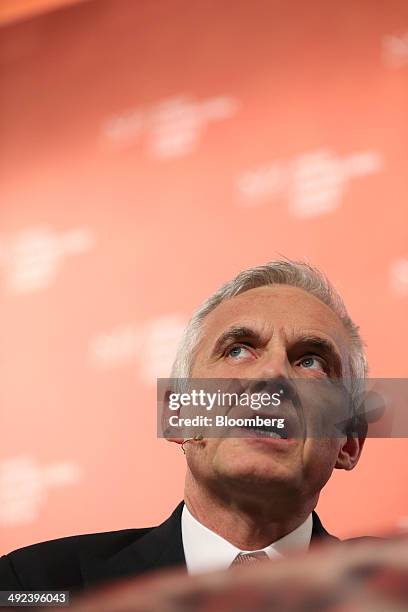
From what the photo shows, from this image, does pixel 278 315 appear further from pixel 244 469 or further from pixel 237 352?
pixel 244 469

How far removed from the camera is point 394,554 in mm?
120

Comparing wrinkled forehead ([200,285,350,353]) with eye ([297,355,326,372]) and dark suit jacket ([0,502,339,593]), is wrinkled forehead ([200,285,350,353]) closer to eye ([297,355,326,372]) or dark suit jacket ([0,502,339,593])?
eye ([297,355,326,372])

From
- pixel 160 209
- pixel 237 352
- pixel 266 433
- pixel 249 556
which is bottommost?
pixel 249 556

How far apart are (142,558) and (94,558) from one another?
0.16 feet

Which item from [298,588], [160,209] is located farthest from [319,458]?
[160,209]

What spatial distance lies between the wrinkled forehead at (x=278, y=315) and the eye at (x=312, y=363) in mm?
26

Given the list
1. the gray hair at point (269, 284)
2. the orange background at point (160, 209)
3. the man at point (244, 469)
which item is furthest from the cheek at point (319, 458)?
the orange background at point (160, 209)

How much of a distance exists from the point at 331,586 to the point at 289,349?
81cm

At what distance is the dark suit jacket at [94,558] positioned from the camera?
33.7 inches

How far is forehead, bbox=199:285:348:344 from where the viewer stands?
948 millimetres

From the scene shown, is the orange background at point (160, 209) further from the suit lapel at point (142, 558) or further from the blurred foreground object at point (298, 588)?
the blurred foreground object at point (298, 588)

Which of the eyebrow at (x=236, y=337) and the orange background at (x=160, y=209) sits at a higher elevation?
the orange background at (x=160, y=209)

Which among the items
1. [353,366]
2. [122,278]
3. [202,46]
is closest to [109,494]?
[122,278]

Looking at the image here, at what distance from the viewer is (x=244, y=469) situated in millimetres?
829
